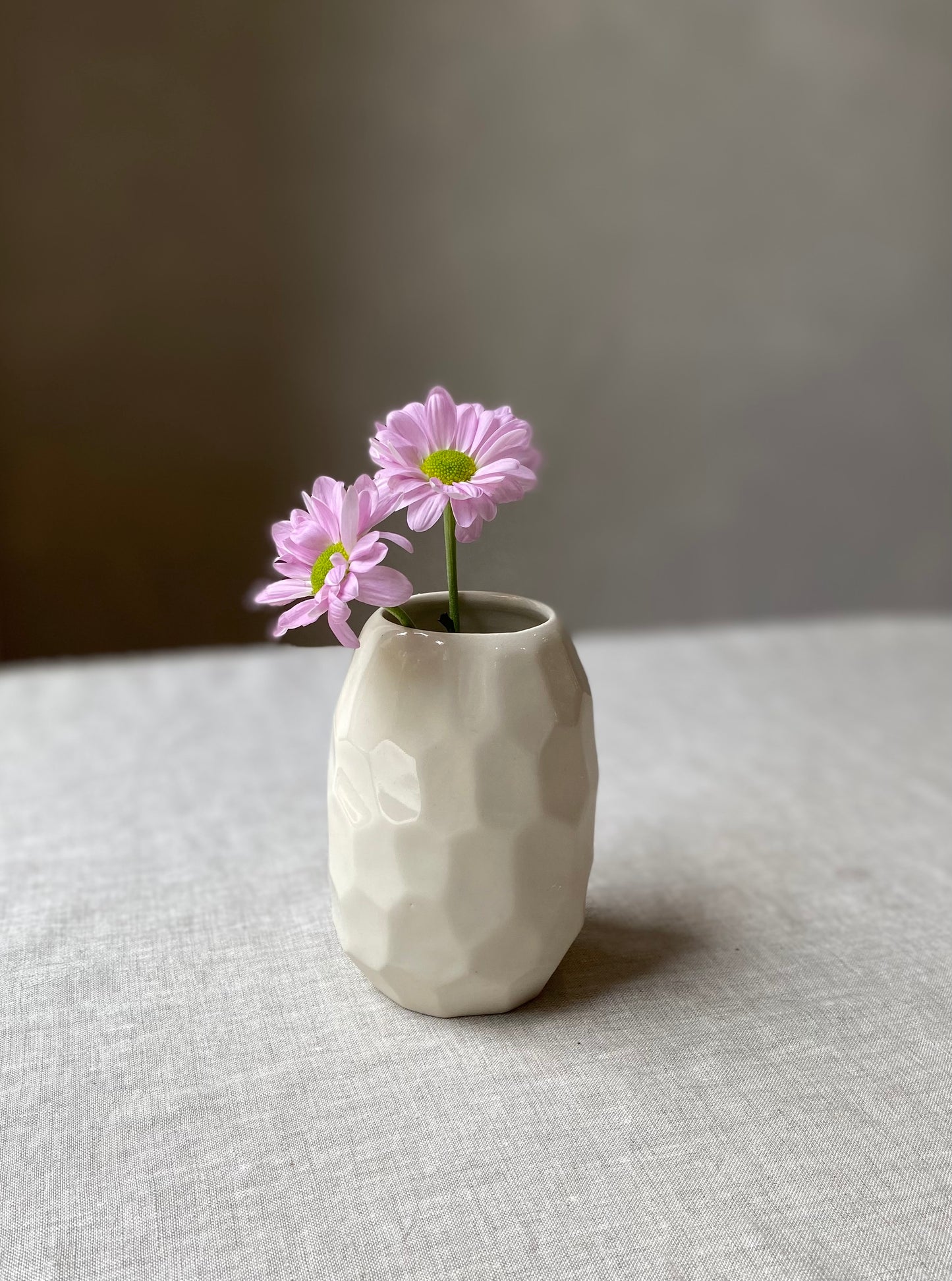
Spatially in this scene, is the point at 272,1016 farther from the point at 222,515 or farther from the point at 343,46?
the point at 343,46

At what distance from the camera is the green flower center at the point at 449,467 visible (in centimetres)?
51

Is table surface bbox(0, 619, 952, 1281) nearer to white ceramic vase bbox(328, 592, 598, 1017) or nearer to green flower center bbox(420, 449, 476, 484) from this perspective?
white ceramic vase bbox(328, 592, 598, 1017)

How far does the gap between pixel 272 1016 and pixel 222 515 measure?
1482 millimetres

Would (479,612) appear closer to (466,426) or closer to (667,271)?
(466,426)

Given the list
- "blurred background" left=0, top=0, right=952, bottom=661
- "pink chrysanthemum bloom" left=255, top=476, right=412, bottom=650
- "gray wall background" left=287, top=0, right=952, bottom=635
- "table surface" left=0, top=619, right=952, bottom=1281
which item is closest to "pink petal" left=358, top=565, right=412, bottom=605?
"pink chrysanthemum bloom" left=255, top=476, right=412, bottom=650

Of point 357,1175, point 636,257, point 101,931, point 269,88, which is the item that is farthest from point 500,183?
point 357,1175

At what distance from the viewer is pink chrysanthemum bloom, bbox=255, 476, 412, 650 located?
482mm

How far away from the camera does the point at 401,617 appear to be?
0.55 m

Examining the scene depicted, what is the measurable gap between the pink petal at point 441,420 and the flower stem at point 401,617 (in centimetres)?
8

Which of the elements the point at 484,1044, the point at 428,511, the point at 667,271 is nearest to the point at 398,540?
the point at 428,511

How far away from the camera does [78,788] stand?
0.78m

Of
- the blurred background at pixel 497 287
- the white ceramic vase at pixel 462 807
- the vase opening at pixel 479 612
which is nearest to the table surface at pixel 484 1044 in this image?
the white ceramic vase at pixel 462 807

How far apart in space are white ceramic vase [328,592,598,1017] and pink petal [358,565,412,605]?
4 cm

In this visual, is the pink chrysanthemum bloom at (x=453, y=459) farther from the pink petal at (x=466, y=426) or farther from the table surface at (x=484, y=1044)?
the table surface at (x=484, y=1044)
